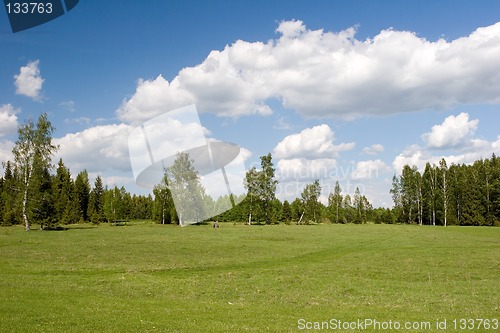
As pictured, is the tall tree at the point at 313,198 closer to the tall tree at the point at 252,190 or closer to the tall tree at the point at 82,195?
the tall tree at the point at 252,190

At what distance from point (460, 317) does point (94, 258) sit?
28865 millimetres

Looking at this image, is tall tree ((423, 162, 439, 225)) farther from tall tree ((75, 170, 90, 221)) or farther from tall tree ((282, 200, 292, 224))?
tall tree ((75, 170, 90, 221))

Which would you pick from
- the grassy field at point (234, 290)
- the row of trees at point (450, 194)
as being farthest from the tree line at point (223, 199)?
the grassy field at point (234, 290)

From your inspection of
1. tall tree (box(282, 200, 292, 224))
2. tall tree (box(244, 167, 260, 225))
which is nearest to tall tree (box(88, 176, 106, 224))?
tall tree (box(244, 167, 260, 225))

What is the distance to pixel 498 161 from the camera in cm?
12406

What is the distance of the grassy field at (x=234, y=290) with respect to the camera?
49.5 feet

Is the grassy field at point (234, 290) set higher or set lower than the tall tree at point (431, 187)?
lower

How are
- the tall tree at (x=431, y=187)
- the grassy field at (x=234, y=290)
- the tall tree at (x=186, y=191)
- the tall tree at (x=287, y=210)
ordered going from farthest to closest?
the tall tree at (x=287, y=210) < the tall tree at (x=431, y=187) < the tall tree at (x=186, y=191) < the grassy field at (x=234, y=290)

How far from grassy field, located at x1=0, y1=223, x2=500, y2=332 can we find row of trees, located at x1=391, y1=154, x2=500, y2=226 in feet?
296

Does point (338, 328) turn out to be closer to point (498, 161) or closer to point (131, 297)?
point (131, 297)

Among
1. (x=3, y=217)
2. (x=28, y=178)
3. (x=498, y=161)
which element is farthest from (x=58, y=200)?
(x=498, y=161)

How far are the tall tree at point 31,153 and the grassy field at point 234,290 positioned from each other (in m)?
44.0

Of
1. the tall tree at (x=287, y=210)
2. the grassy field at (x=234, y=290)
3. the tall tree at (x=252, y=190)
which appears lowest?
the grassy field at (x=234, y=290)

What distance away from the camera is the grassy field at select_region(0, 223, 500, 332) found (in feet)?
49.5
